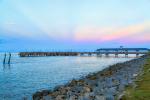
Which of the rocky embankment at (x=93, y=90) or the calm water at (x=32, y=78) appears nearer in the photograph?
the rocky embankment at (x=93, y=90)

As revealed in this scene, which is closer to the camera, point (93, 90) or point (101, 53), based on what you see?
point (93, 90)

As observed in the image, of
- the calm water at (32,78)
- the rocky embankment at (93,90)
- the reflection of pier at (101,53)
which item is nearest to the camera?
the rocky embankment at (93,90)

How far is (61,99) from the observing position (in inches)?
475

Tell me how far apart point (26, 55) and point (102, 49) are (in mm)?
37589

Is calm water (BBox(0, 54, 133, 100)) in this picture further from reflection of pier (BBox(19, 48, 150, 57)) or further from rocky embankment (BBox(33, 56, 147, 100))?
reflection of pier (BBox(19, 48, 150, 57))

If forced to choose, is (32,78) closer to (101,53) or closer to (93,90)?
(93,90)

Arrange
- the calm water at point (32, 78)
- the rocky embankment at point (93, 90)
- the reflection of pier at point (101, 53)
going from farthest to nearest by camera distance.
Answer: the reflection of pier at point (101, 53), the calm water at point (32, 78), the rocky embankment at point (93, 90)

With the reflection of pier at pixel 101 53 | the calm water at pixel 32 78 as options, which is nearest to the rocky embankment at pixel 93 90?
the calm water at pixel 32 78

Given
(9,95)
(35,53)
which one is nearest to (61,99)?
(9,95)

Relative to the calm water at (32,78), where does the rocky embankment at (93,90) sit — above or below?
above

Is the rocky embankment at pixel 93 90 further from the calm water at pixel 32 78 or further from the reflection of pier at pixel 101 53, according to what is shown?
the reflection of pier at pixel 101 53

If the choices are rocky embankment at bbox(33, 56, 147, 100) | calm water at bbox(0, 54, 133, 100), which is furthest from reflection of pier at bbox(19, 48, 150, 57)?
rocky embankment at bbox(33, 56, 147, 100)

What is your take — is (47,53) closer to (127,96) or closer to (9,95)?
(9,95)

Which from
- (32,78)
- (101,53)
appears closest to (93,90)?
(32,78)
